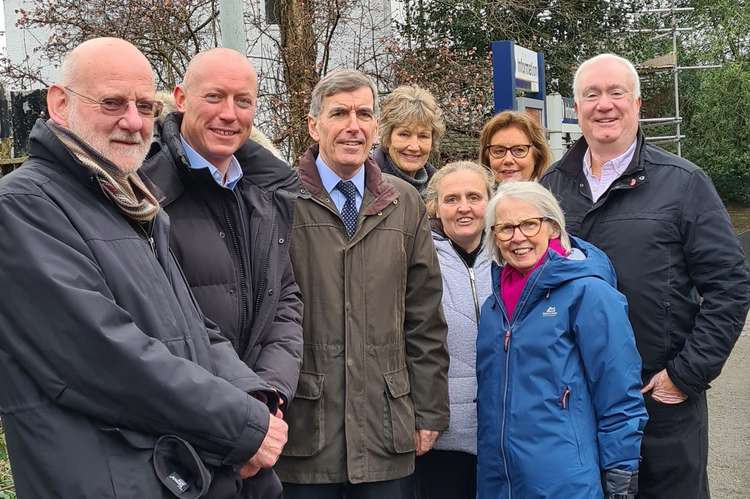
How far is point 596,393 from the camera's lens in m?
3.40

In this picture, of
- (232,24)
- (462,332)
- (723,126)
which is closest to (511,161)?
(462,332)

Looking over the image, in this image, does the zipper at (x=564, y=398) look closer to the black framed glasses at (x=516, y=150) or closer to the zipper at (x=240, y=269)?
the zipper at (x=240, y=269)

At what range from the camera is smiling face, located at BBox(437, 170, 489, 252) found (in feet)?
13.6

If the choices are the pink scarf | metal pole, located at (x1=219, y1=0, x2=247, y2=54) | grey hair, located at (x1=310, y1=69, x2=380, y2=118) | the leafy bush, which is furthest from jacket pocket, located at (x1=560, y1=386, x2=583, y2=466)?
the leafy bush

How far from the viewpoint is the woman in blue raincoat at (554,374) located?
3350 mm

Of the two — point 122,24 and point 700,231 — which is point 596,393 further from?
point 122,24

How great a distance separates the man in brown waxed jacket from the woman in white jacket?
0.19 metres

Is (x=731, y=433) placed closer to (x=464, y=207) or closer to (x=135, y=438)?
(x=464, y=207)

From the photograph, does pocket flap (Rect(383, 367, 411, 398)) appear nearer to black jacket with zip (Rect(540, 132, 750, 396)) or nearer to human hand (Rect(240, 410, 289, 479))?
human hand (Rect(240, 410, 289, 479))

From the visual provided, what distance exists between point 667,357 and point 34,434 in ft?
8.67

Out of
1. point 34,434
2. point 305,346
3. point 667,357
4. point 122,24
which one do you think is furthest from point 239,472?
point 122,24

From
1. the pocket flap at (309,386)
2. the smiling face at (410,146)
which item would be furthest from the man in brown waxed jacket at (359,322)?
the smiling face at (410,146)

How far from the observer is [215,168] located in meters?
3.34

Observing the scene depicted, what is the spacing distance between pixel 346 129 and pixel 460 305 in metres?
0.96
